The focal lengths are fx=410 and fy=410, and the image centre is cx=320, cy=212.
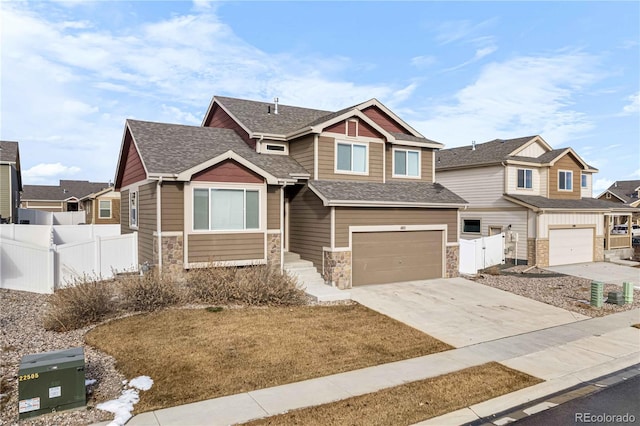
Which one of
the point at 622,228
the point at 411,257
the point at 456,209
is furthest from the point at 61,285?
the point at 622,228

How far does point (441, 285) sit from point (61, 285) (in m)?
13.9

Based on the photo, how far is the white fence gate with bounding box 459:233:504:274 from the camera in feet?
68.4

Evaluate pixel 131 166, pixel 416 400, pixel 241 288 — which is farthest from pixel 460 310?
pixel 131 166

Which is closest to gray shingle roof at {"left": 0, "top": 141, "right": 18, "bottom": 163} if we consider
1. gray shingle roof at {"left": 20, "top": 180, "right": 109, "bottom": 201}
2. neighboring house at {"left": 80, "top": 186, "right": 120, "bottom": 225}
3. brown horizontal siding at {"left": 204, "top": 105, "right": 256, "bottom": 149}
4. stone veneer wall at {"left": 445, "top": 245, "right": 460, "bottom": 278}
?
neighboring house at {"left": 80, "top": 186, "right": 120, "bottom": 225}

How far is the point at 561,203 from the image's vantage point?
25609 mm

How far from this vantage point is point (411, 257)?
17.7 m

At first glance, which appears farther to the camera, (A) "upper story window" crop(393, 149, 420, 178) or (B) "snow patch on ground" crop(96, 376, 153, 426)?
(A) "upper story window" crop(393, 149, 420, 178)

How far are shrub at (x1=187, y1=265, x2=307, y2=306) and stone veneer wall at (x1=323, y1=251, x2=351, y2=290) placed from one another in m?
2.56

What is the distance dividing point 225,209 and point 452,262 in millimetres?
10533

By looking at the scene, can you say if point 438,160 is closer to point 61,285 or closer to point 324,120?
point 324,120

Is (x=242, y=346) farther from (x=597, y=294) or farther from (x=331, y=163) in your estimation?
(x=597, y=294)

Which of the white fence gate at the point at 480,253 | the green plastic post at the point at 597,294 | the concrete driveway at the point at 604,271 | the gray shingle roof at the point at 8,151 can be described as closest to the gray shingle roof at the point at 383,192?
the white fence gate at the point at 480,253

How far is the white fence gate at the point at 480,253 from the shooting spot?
20.8 meters

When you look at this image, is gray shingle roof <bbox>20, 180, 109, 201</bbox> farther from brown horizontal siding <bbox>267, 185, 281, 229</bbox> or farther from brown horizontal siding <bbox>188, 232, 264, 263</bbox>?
brown horizontal siding <bbox>188, 232, 264, 263</bbox>
